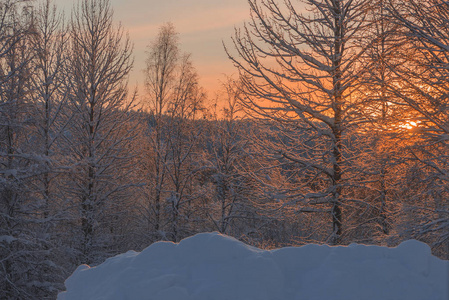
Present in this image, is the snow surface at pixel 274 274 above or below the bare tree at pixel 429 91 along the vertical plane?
below

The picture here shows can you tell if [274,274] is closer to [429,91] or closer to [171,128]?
[429,91]

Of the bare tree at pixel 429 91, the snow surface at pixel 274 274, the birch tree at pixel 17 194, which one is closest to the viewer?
the snow surface at pixel 274 274

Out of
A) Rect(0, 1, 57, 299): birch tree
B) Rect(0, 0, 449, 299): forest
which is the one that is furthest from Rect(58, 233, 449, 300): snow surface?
Rect(0, 1, 57, 299): birch tree

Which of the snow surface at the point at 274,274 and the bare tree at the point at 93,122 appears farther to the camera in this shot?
the bare tree at the point at 93,122

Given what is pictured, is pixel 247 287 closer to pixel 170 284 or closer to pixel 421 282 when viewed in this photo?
pixel 170 284

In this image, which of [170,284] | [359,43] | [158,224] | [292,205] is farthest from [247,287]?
[158,224]

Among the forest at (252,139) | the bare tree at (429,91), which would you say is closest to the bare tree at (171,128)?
the forest at (252,139)

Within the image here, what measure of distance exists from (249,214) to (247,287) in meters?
18.2

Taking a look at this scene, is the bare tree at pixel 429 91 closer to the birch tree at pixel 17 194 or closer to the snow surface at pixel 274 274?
the snow surface at pixel 274 274

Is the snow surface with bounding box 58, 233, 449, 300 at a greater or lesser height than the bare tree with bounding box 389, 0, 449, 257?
lesser

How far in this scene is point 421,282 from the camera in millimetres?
3686

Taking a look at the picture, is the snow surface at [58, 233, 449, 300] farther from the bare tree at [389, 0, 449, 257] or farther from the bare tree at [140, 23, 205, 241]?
the bare tree at [140, 23, 205, 241]

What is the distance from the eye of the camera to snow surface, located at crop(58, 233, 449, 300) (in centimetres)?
365

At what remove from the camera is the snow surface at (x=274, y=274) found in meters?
3.65
